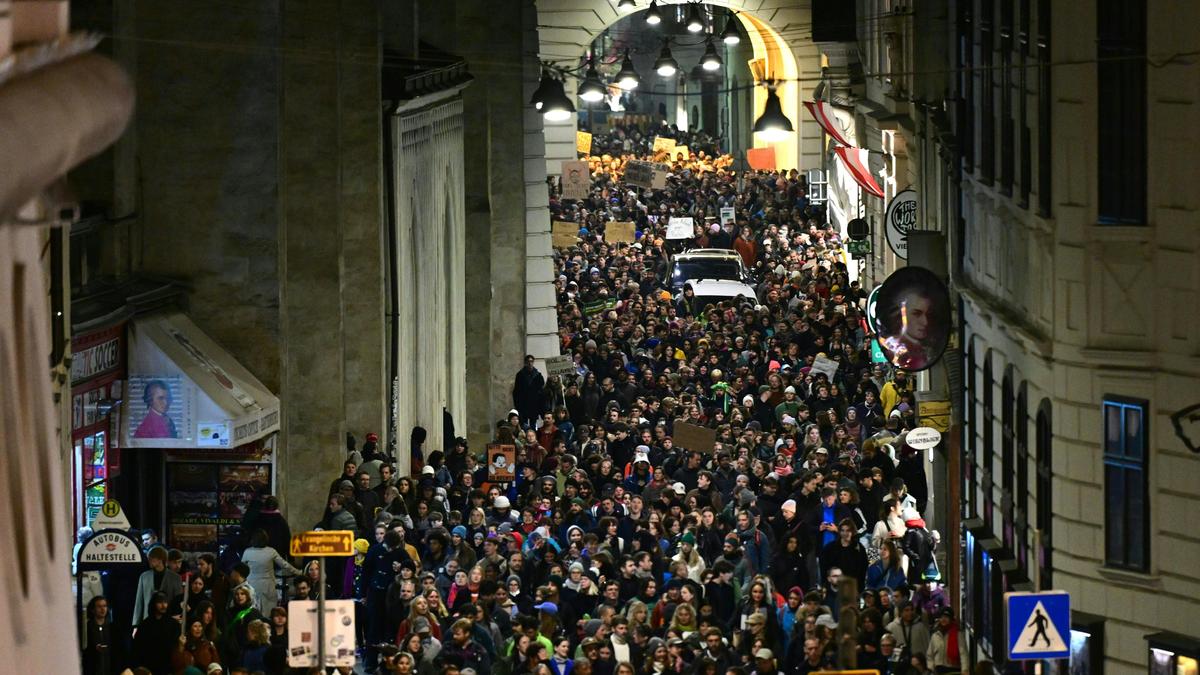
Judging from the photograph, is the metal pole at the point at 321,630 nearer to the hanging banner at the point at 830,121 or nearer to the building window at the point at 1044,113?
the building window at the point at 1044,113

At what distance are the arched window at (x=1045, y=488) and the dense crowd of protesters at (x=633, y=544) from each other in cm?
94

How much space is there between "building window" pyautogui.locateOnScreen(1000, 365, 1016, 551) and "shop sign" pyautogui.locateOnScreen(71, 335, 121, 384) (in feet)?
29.8

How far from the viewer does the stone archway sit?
6231 centimetres

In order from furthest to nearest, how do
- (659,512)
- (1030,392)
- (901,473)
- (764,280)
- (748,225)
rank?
(748,225)
(764,280)
(901,473)
(659,512)
(1030,392)

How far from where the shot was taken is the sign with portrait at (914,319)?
25.5m

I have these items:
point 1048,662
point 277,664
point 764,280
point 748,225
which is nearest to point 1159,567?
point 1048,662

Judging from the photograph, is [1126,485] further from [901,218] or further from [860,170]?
[860,170]

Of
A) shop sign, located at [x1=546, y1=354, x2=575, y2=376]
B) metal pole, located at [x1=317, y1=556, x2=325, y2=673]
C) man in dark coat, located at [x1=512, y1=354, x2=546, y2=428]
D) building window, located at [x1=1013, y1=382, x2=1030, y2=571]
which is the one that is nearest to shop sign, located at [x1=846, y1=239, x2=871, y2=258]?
shop sign, located at [x1=546, y1=354, x2=575, y2=376]

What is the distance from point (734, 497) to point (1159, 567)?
836 centimetres

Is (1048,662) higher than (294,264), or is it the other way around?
(294,264)

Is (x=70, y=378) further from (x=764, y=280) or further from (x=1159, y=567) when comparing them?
(x=764, y=280)

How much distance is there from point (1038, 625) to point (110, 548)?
7.91 metres

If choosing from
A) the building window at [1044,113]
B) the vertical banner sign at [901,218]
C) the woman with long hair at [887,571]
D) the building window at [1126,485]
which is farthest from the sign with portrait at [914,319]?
the vertical banner sign at [901,218]

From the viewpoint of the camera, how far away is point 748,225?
58.1 metres
